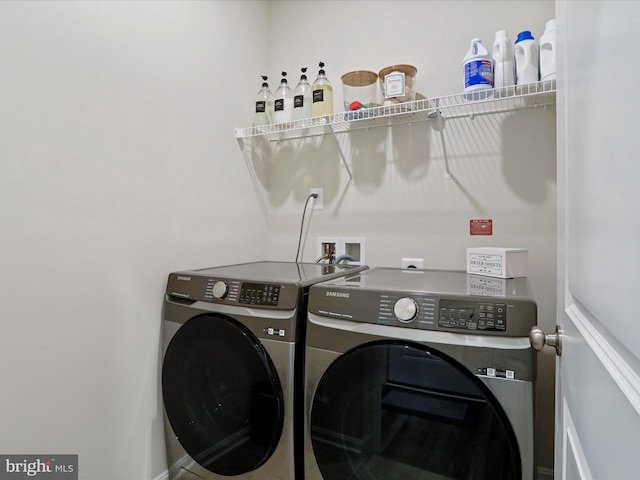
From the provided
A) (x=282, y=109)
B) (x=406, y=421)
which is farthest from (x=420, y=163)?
(x=406, y=421)

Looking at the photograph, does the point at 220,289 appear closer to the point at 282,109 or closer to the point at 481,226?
the point at 282,109

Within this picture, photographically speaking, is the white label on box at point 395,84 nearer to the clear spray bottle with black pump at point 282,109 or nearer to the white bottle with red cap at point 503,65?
the white bottle with red cap at point 503,65

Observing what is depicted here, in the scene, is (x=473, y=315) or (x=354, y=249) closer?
(x=473, y=315)

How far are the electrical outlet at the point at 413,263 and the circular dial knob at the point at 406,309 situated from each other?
0.78 meters

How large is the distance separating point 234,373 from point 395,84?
136cm

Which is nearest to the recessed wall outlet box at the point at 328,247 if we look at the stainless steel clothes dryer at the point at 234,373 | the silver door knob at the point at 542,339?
the stainless steel clothes dryer at the point at 234,373

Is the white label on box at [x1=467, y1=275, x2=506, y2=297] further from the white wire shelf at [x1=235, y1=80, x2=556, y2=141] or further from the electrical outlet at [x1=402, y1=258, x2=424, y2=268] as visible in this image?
the white wire shelf at [x1=235, y1=80, x2=556, y2=141]

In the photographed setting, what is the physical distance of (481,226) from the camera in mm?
1634

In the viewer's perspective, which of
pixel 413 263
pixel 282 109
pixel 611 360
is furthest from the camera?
pixel 282 109

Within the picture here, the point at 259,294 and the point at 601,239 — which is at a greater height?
the point at 601,239

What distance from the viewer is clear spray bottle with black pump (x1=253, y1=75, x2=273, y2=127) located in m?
1.92

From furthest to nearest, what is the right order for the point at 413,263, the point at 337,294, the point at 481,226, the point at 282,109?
the point at 282,109 < the point at 413,263 < the point at 481,226 < the point at 337,294

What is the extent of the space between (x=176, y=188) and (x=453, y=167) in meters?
1.30

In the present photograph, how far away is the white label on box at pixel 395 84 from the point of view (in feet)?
5.08
